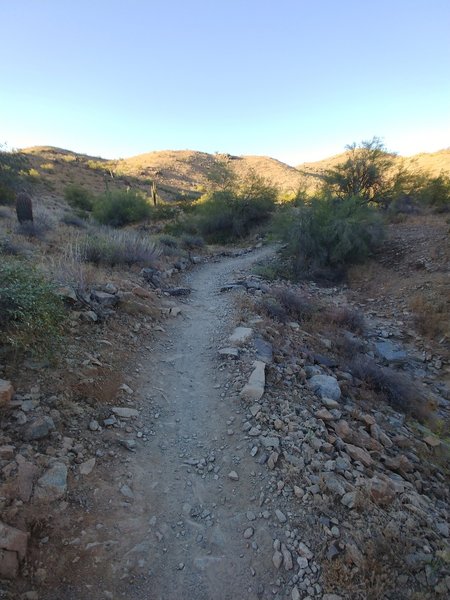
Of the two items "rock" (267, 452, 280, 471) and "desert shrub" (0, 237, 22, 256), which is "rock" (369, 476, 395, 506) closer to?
"rock" (267, 452, 280, 471)

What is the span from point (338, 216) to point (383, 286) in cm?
362

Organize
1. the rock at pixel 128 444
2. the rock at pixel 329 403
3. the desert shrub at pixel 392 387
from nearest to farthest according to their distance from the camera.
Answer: the rock at pixel 128 444, the rock at pixel 329 403, the desert shrub at pixel 392 387

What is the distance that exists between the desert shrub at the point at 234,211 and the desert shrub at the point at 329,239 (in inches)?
316

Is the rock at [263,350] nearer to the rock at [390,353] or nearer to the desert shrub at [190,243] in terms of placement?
the rock at [390,353]

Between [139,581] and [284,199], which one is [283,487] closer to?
[139,581]

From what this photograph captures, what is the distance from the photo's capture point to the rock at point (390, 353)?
22.7 ft

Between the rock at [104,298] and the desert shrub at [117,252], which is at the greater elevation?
the desert shrub at [117,252]

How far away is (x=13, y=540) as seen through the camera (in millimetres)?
2207

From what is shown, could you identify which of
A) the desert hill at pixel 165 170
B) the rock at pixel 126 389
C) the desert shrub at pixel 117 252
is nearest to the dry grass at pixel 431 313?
the rock at pixel 126 389

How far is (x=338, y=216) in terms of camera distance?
12883mm

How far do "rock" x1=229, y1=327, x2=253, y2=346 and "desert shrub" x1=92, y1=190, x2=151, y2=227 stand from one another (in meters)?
19.1

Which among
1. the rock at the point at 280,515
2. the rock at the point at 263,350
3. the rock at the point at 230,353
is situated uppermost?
the rock at the point at 263,350

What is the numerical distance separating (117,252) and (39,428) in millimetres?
6670

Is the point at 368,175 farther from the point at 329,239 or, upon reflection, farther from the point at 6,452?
the point at 6,452
